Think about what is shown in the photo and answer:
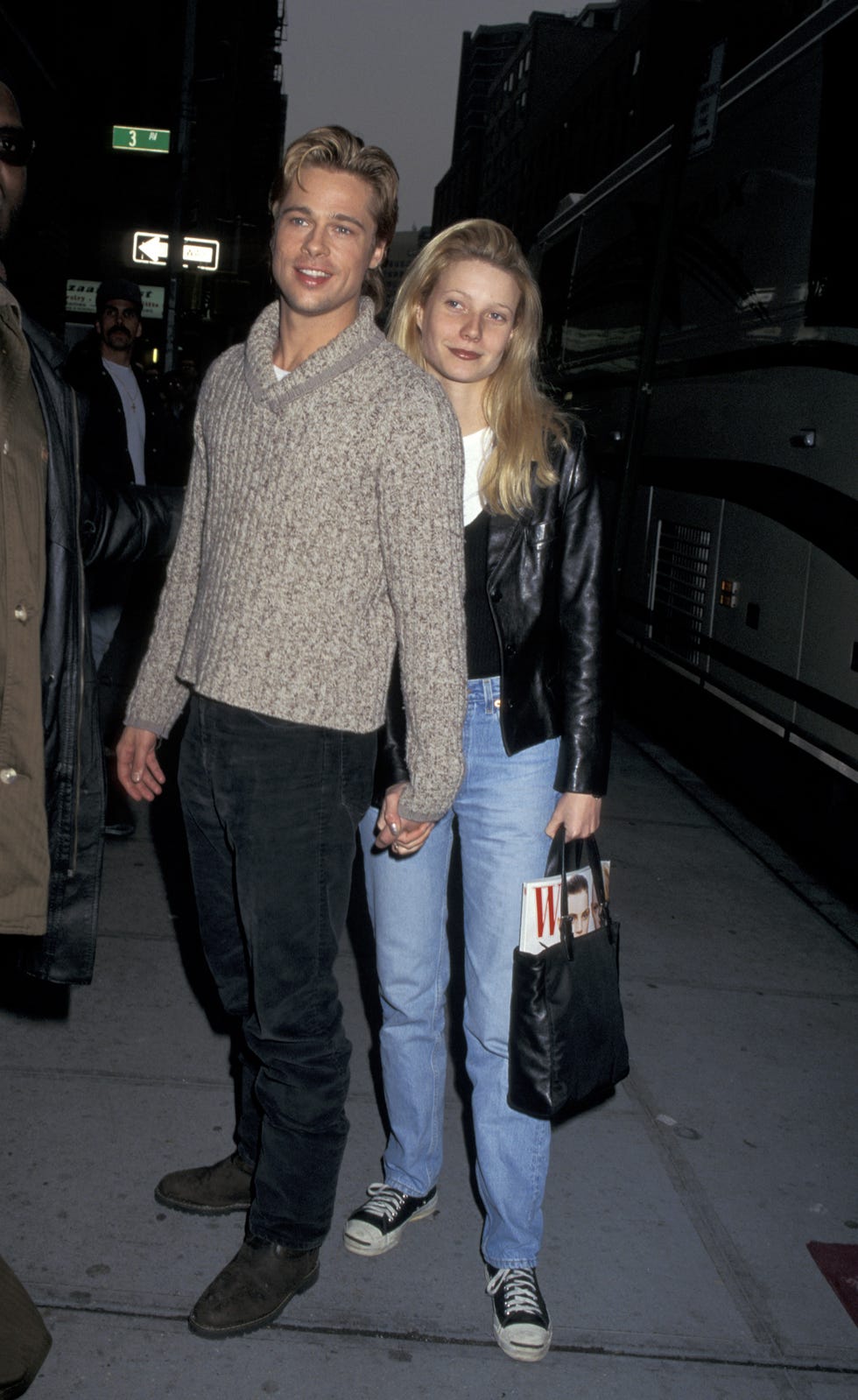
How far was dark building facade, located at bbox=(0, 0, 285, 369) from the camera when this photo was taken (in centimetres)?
1262

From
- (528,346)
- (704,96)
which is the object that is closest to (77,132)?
(704,96)

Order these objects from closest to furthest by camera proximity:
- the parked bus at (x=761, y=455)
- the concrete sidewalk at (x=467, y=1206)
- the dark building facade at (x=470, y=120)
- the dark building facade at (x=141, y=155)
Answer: the concrete sidewalk at (x=467, y=1206) < the parked bus at (x=761, y=455) < the dark building facade at (x=141, y=155) < the dark building facade at (x=470, y=120)

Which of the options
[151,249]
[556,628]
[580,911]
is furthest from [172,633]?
[151,249]

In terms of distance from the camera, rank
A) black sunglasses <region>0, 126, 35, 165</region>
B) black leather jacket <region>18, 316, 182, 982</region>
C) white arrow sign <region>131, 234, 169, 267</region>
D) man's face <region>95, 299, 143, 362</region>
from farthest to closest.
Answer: white arrow sign <region>131, 234, 169, 267</region>, man's face <region>95, 299, 143, 362</region>, black leather jacket <region>18, 316, 182, 982</region>, black sunglasses <region>0, 126, 35, 165</region>

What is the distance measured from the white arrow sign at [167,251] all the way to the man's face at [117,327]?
1376cm

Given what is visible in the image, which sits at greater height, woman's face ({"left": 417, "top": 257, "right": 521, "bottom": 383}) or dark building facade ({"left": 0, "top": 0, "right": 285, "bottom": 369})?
→ dark building facade ({"left": 0, "top": 0, "right": 285, "bottom": 369})

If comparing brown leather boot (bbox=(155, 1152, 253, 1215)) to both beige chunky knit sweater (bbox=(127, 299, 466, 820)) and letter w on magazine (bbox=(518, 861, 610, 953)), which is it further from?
beige chunky knit sweater (bbox=(127, 299, 466, 820))

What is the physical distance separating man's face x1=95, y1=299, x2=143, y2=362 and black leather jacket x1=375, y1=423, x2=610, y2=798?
4235 millimetres

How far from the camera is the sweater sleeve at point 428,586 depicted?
7.02 feet

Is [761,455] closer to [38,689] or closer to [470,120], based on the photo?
[38,689]

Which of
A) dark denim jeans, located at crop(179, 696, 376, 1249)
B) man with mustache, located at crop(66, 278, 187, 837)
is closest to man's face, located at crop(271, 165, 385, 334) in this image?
Result: dark denim jeans, located at crop(179, 696, 376, 1249)

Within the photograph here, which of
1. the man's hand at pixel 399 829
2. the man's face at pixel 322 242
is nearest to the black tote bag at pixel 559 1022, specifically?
the man's hand at pixel 399 829

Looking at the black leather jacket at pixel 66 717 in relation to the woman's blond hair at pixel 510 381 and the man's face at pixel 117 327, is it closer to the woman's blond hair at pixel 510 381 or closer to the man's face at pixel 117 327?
the woman's blond hair at pixel 510 381

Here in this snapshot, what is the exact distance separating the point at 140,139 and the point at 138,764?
57.1ft
